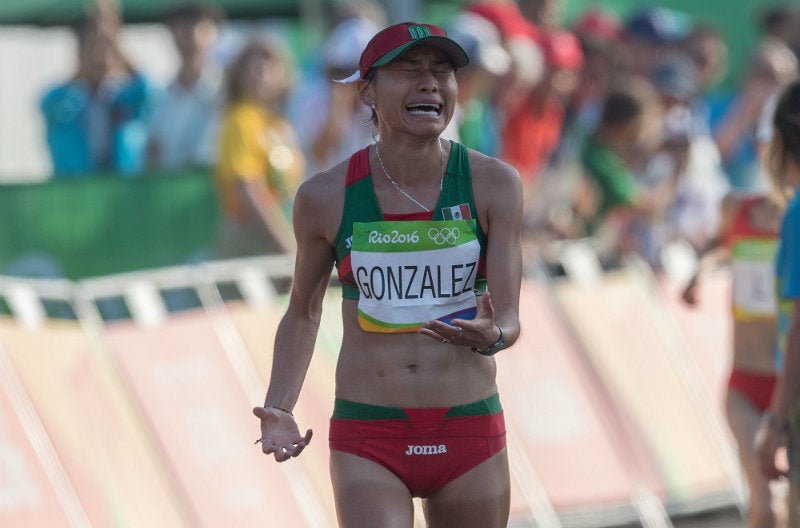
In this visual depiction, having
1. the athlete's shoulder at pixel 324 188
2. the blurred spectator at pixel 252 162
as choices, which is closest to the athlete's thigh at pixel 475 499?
the athlete's shoulder at pixel 324 188

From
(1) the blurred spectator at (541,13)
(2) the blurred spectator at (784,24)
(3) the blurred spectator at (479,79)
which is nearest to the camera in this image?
(3) the blurred spectator at (479,79)

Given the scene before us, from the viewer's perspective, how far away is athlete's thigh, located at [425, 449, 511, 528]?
5.03 metres

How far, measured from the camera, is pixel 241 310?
8.56 m

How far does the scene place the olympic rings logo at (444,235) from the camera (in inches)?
195

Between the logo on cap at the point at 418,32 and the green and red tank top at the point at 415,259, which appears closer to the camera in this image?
the logo on cap at the point at 418,32

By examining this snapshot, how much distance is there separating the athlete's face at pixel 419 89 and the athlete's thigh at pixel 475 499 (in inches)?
40.3

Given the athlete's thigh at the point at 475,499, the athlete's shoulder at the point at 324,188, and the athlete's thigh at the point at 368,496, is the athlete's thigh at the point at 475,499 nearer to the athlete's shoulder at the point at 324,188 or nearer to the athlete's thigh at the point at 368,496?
the athlete's thigh at the point at 368,496

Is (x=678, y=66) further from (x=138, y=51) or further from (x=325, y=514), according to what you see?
(x=325, y=514)

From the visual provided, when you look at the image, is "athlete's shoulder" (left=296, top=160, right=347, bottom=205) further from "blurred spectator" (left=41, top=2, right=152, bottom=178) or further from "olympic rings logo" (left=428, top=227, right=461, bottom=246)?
"blurred spectator" (left=41, top=2, right=152, bottom=178)

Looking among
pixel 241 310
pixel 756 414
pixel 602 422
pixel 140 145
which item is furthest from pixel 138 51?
pixel 756 414

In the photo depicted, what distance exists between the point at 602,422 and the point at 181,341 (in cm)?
273

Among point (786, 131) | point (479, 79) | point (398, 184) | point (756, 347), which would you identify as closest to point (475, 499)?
point (398, 184)

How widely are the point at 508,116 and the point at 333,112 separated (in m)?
1.49

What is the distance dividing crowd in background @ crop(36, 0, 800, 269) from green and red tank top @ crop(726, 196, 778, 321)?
429mm
